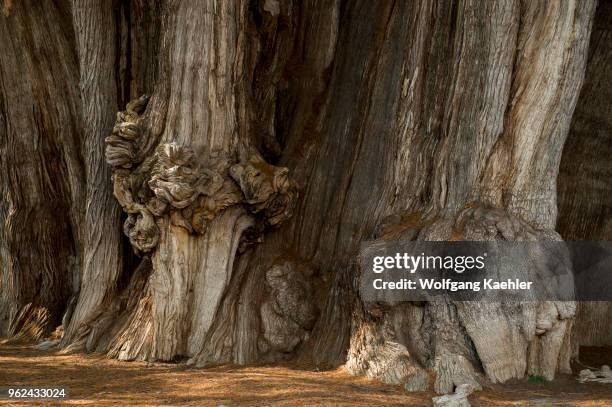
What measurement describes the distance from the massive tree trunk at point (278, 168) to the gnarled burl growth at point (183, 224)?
2cm

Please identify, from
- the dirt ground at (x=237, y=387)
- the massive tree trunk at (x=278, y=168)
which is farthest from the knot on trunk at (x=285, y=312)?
the dirt ground at (x=237, y=387)

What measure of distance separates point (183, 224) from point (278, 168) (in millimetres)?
959

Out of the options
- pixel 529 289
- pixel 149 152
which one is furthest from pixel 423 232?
pixel 149 152

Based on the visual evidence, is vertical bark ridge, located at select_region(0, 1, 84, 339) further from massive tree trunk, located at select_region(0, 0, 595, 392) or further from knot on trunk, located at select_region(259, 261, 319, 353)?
knot on trunk, located at select_region(259, 261, 319, 353)

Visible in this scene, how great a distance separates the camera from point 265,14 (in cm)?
771

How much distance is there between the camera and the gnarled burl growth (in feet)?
22.3

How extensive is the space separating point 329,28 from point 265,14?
685 millimetres

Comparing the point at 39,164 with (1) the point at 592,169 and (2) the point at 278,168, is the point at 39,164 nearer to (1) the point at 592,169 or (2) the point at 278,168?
(2) the point at 278,168

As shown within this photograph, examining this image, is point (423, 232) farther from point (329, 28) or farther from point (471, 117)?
point (329, 28)

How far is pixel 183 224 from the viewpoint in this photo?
6836 mm

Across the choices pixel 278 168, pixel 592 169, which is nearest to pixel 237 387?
pixel 278 168

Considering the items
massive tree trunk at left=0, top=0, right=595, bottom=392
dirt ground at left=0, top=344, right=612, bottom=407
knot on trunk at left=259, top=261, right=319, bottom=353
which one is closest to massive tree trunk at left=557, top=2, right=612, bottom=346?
massive tree trunk at left=0, top=0, right=595, bottom=392

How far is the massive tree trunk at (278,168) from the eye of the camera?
20.7ft

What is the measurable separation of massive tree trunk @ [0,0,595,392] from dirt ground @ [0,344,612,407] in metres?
0.20
